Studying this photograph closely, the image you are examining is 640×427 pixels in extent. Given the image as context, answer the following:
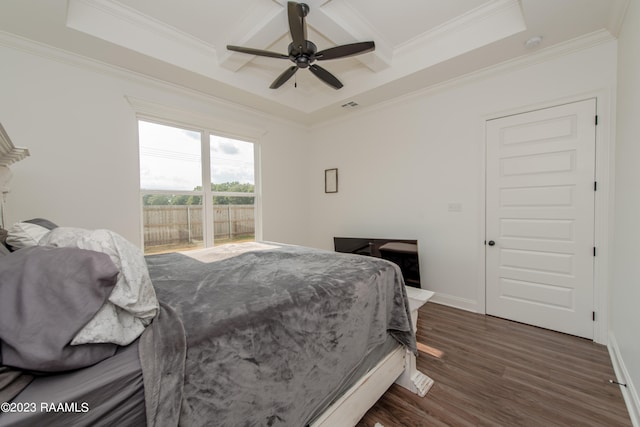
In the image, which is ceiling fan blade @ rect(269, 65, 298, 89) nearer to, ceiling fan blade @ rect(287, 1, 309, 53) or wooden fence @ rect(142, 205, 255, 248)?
ceiling fan blade @ rect(287, 1, 309, 53)

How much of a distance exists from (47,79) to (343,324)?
11.4 ft

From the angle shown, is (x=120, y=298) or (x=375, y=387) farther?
(x=375, y=387)

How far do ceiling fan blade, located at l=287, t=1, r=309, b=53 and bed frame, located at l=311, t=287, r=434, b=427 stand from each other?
7.82 feet

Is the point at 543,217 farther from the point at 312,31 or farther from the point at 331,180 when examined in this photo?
the point at 312,31

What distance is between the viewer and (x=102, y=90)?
8.91 feet

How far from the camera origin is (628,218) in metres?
1.77

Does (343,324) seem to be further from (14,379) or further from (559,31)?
(559,31)

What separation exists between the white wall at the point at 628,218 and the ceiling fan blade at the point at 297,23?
2.19 meters

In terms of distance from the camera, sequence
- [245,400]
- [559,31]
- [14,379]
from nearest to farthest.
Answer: [14,379] → [245,400] → [559,31]

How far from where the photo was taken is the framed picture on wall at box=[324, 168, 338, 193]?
4375mm

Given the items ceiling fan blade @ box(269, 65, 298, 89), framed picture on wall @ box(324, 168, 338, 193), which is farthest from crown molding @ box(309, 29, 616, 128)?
ceiling fan blade @ box(269, 65, 298, 89)

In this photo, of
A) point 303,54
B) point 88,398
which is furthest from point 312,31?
point 88,398

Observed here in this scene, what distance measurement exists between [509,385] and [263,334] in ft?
6.13

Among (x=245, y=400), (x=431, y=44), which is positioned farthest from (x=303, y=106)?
(x=245, y=400)
